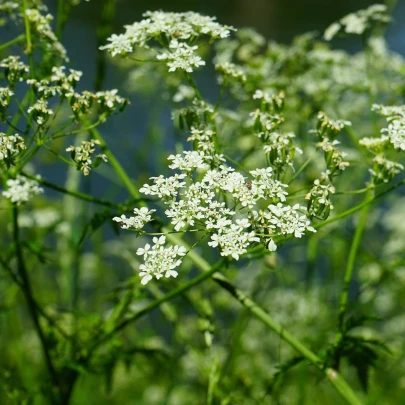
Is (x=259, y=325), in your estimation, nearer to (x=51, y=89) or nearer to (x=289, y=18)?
(x=51, y=89)

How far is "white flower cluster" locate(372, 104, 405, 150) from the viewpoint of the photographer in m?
1.86

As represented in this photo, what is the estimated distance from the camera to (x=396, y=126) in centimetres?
190

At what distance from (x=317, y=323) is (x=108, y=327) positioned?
6.44 feet

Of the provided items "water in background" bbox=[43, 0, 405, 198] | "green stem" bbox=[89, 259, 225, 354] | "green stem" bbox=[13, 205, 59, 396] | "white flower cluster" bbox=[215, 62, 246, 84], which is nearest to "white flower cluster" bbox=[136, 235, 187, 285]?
"green stem" bbox=[89, 259, 225, 354]

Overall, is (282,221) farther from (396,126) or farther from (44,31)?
(44,31)

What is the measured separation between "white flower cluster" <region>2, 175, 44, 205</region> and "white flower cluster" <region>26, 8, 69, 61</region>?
1.68 feet

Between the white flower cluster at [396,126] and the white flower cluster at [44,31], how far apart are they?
47.6 inches


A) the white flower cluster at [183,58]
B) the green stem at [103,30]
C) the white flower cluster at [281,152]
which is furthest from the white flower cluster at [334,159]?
the green stem at [103,30]

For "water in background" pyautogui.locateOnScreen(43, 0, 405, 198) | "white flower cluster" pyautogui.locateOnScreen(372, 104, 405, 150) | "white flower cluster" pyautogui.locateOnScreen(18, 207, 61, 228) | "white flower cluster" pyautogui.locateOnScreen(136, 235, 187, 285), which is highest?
"white flower cluster" pyautogui.locateOnScreen(372, 104, 405, 150)

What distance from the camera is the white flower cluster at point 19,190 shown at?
6.28 ft

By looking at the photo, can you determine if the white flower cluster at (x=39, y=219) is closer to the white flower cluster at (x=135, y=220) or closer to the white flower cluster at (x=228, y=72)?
the white flower cluster at (x=228, y=72)

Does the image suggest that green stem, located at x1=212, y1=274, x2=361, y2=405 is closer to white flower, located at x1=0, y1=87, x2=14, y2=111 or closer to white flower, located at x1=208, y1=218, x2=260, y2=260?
white flower, located at x1=208, y1=218, x2=260, y2=260

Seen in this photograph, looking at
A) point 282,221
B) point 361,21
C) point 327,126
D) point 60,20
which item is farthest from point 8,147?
point 361,21

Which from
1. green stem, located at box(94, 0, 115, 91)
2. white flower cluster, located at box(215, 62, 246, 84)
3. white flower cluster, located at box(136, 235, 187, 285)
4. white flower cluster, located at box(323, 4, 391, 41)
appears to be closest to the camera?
white flower cluster, located at box(136, 235, 187, 285)
